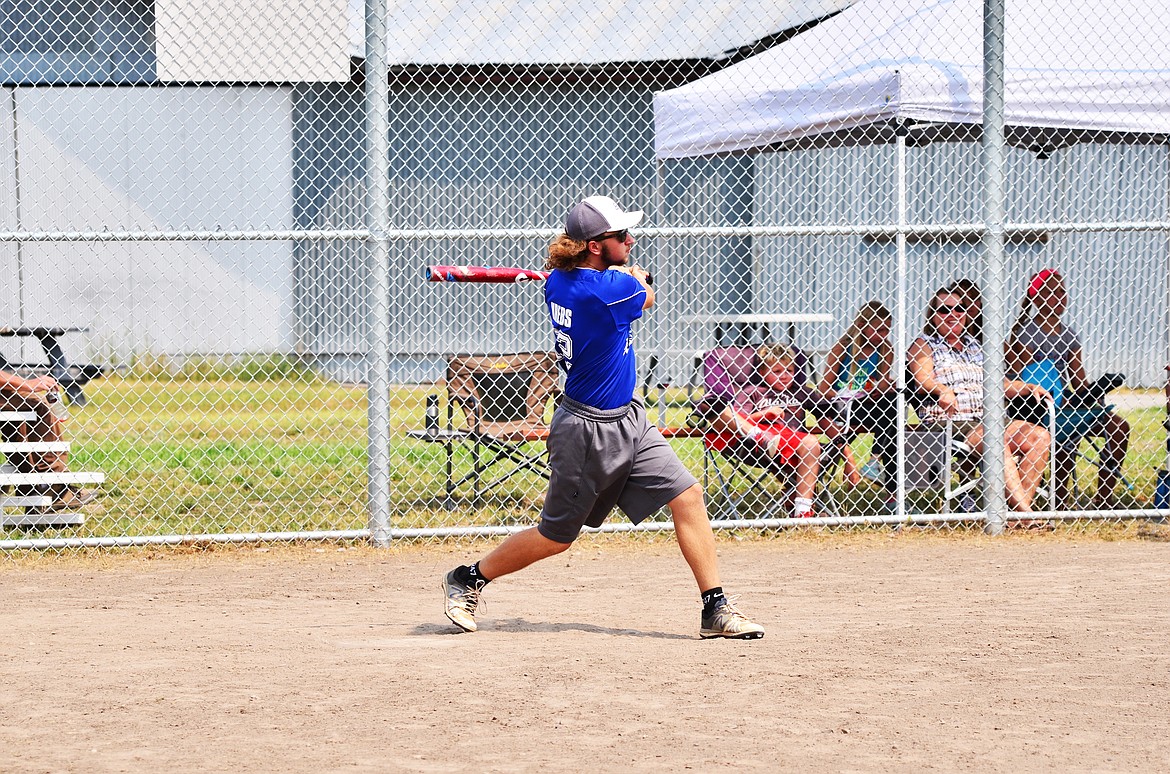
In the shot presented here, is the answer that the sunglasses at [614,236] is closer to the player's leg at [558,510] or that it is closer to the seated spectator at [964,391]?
the player's leg at [558,510]

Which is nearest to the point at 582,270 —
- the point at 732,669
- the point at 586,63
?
the point at 732,669

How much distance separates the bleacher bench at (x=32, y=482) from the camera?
779 centimetres

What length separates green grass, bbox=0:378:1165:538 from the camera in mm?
8547

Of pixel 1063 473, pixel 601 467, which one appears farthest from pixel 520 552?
pixel 1063 473

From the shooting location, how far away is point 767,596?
653 centimetres

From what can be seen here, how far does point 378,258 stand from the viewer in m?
7.46

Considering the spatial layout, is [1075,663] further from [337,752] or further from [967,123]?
[967,123]

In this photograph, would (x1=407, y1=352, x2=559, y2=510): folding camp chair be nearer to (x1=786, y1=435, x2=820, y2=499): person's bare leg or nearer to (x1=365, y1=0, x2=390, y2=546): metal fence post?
(x1=365, y1=0, x2=390, y2=546): metal fence post

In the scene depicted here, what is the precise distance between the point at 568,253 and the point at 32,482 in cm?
397

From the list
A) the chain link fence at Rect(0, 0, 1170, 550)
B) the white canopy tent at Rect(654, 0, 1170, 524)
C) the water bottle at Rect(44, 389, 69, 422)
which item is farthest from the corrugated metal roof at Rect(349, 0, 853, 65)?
the water bottle at Rect(44, 389, 69, 422)

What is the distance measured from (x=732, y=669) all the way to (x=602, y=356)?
1.24 meters

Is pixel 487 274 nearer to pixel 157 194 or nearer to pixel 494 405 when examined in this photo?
pixel 494 405

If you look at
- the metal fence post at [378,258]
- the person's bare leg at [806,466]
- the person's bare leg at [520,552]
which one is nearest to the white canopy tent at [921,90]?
the person's bare leg at [806,466]

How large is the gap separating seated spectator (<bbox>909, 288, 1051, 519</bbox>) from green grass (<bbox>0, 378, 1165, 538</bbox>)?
0.83m
